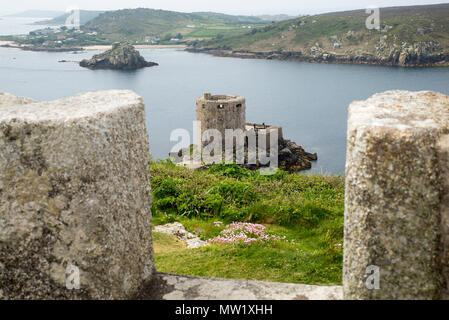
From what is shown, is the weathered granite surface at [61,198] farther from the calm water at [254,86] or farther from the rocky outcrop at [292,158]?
the calm water at [254,86]

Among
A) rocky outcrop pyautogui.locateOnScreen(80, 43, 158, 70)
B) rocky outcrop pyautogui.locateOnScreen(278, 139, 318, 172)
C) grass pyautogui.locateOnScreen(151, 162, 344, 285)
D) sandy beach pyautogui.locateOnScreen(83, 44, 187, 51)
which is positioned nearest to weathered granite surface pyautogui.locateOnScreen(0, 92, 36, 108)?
grass pyautogui.locateOnScreen(151, 162, 344, 285)

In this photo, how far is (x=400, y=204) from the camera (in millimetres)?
2777

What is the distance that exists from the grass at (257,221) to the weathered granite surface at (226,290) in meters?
1.49

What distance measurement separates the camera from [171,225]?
959cm

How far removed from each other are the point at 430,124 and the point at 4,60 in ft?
371

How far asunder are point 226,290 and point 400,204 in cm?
169

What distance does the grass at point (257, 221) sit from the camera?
5.61 metres

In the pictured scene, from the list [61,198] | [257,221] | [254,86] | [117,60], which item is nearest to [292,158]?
[257,221]

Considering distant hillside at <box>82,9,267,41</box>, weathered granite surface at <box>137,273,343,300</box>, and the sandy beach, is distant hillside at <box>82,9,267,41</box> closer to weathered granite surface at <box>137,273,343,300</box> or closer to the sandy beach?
the sandy beach

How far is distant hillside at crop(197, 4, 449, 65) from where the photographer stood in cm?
8888

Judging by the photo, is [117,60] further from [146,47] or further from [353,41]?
[353,41]

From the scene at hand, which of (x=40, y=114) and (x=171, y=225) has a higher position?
(x=40, y=114)
